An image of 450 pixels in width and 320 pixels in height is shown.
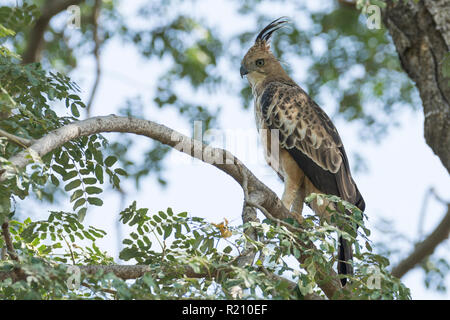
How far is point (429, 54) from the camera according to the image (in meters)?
4.45

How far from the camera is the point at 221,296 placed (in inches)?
98.7

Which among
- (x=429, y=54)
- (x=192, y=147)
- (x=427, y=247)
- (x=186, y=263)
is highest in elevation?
(x=429, y=54)

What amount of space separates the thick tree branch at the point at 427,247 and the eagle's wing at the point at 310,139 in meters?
1.62

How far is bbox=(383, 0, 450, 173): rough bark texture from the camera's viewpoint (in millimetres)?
4324

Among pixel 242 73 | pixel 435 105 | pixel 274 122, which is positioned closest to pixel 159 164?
pixel 242 73

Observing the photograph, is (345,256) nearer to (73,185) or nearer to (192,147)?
(192,147)

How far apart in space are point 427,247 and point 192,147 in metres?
3.47

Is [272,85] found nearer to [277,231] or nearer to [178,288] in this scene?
[277,231]

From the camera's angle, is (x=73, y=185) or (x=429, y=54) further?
(x=429, y=54)

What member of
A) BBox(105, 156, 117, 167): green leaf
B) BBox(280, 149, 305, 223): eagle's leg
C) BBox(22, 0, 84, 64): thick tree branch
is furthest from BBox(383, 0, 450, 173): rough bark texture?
BBox(22, 0, 84, 64): thick tree branch

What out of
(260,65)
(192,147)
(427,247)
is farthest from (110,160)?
(427,247)

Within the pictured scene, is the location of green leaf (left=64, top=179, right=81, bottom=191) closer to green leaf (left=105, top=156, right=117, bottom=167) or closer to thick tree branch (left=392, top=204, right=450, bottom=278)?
green leaf (left=105, top=156, right=117, bottom=167)

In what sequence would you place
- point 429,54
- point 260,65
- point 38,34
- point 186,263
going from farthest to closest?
point 38,34 < point 260,65 < point 429,54 < point 186,263

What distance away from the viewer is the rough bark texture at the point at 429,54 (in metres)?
4.32
